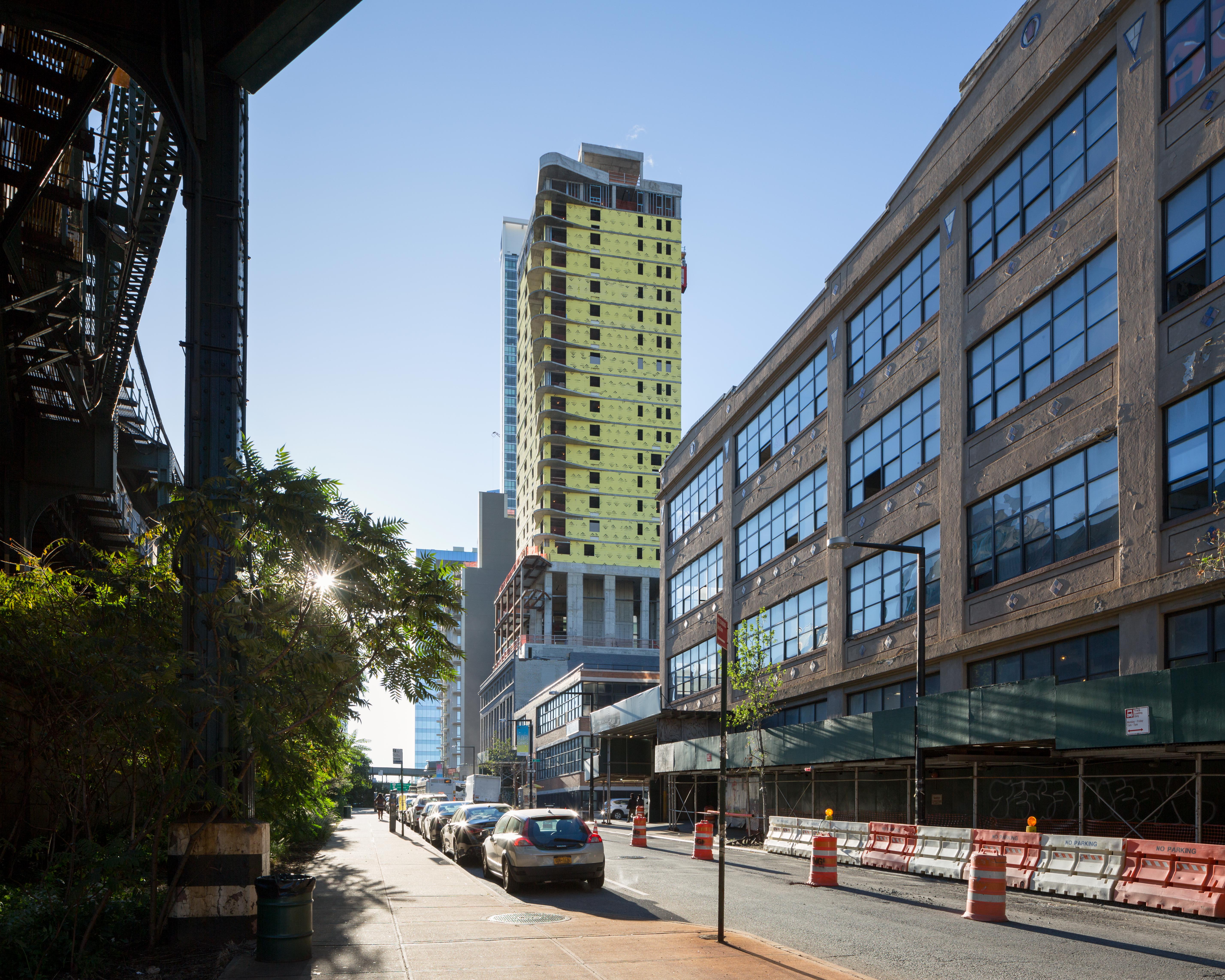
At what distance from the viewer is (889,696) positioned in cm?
3347

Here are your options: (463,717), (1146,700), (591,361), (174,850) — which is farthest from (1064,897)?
(463,717)

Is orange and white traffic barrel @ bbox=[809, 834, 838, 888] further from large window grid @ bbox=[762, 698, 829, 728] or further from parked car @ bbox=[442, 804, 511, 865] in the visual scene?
large window grid @ bbox=[762, 698, 829, 728]

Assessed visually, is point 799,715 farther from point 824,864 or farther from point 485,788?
point 485,788

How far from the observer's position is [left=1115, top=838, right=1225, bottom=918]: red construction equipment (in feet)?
50.4

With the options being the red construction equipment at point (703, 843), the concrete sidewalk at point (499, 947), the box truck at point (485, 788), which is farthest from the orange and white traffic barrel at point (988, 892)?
the box truck at point (485, 788)

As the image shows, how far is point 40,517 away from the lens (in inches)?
1064

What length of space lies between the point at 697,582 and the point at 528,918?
4007 cm

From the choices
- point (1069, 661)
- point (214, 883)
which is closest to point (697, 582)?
point (1069, 661)

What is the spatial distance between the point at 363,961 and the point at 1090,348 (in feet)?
65.8

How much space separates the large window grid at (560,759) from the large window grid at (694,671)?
23.4 meters

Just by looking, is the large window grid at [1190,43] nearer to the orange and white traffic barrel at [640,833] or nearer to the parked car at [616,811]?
the orange and white traffic barrel at [640,833]

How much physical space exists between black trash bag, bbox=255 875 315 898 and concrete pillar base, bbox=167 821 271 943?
76cm

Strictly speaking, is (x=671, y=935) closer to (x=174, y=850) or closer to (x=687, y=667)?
(x=174, y=850)

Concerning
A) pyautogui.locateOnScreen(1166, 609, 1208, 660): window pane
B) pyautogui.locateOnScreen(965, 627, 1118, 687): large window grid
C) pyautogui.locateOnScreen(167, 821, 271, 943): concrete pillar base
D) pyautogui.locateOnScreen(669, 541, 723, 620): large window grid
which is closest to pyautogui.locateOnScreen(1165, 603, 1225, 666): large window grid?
pyautogui.locateOnScreen(1166, 609, 1208, 660): window pane
